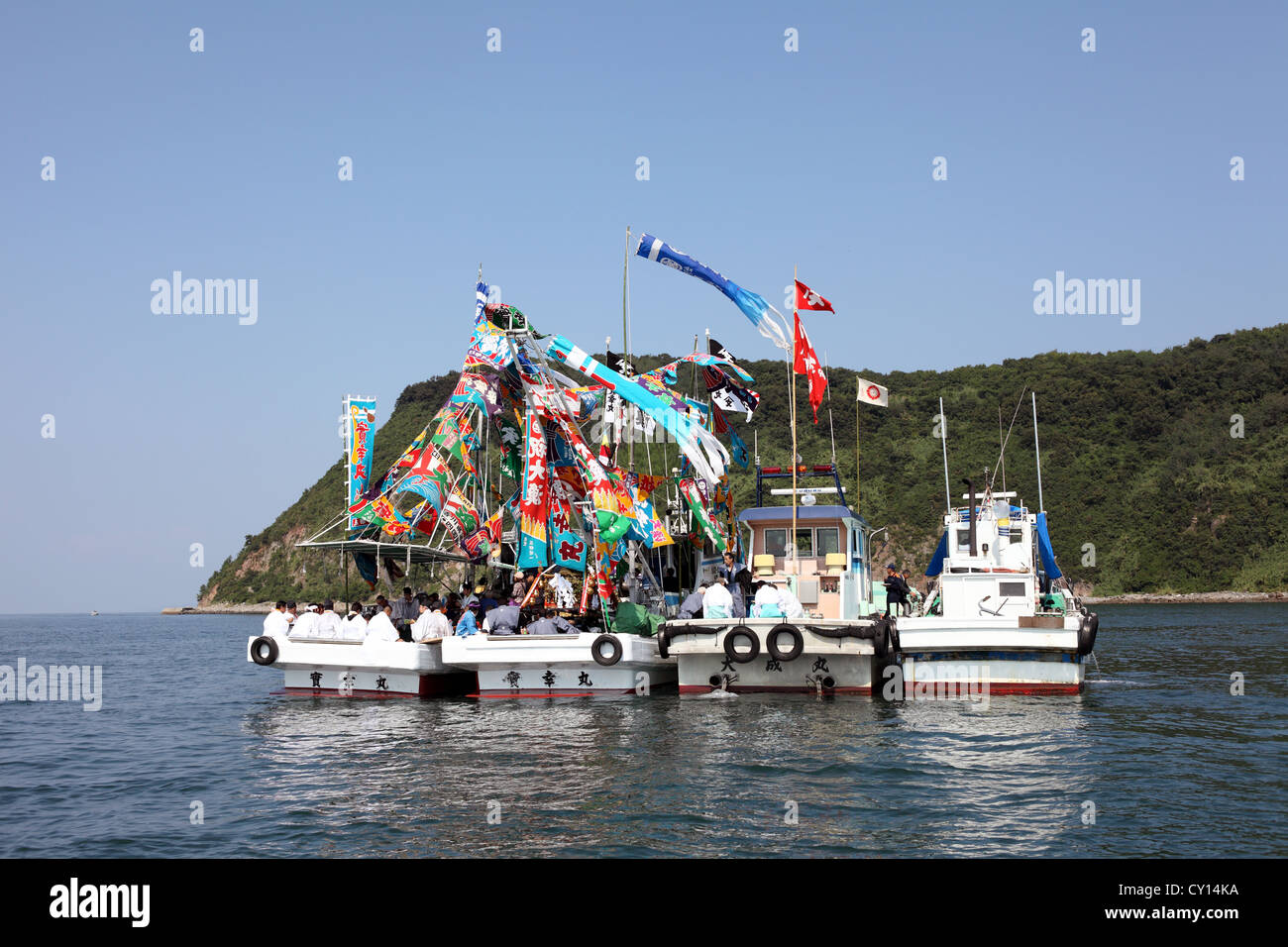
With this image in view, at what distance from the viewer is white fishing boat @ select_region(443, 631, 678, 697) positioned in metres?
23.2

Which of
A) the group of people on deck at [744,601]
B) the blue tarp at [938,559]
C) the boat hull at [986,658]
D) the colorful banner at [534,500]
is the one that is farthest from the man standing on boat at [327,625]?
→ the blue tarp at [938,559]

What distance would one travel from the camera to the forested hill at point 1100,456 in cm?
8744

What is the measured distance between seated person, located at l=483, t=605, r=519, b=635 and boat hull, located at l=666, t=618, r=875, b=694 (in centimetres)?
330

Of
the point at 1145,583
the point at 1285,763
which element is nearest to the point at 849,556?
the point at 1285,763

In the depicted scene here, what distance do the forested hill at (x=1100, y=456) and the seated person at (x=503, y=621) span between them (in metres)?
56.9

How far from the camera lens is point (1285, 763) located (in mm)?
15758

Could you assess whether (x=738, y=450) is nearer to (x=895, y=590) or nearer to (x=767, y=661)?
(x=895, y=590)

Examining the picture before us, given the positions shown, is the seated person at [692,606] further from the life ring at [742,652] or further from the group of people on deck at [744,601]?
the life ring at [742,652]

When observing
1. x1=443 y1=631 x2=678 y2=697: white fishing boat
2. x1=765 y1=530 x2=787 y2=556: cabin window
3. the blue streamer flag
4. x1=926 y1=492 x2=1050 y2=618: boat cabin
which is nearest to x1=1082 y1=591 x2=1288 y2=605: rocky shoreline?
the blue streamer flag
